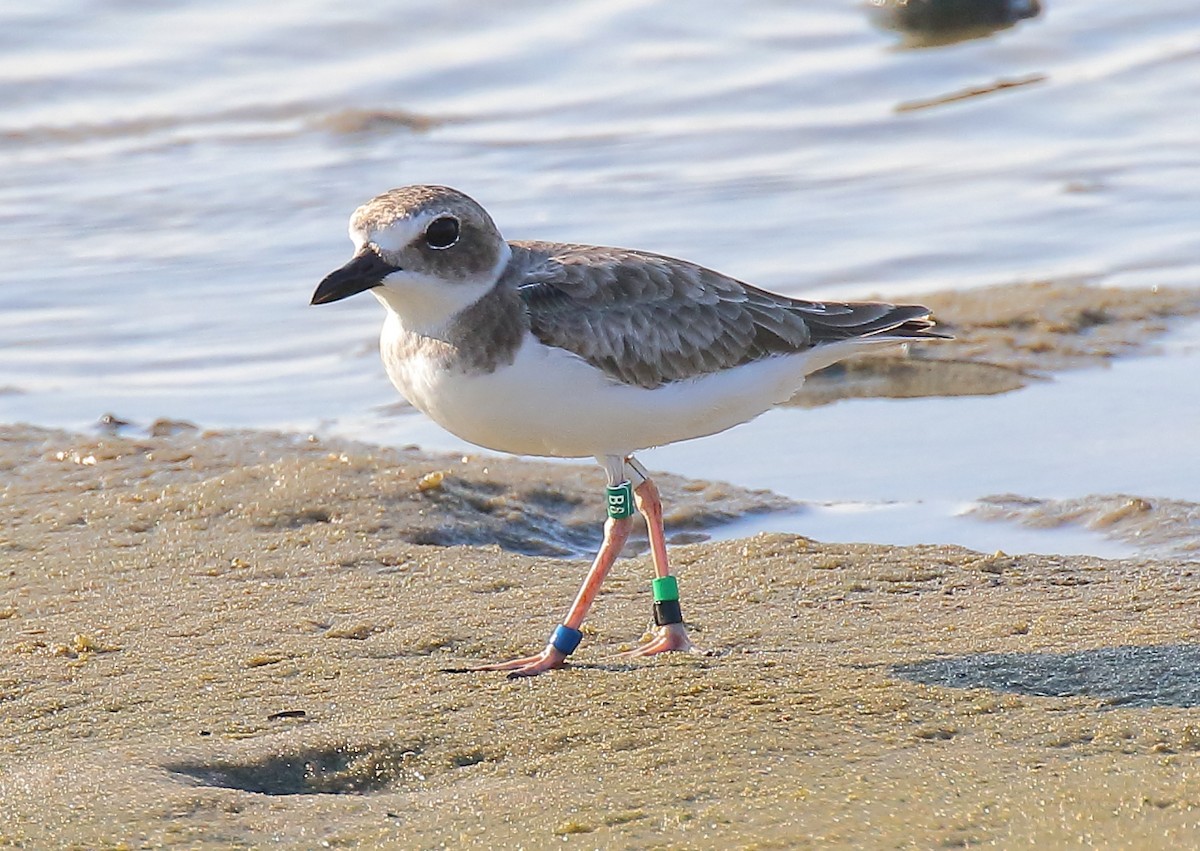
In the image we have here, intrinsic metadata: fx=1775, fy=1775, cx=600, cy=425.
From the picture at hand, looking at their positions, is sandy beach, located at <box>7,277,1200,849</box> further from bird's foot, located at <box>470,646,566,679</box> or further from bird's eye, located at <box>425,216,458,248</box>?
bird's eye, located at <box>425,216,458,248</box>

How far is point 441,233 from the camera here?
16.1 ft

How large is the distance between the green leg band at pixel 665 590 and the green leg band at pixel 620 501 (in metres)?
0.24

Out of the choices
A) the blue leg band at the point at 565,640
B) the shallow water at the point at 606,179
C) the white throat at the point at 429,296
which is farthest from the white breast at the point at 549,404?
the shallow water at the point at 606,179

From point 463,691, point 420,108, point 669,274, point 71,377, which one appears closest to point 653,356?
point 669,274

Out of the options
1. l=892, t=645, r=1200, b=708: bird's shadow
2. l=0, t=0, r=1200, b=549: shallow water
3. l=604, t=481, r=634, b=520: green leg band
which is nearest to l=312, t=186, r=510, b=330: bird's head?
l=604, t=481, r=634, b=520: green leg band

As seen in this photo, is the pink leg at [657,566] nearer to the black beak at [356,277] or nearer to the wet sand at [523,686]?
the wet sand at [523,686]

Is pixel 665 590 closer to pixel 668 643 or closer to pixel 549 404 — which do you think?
pixel 668 643

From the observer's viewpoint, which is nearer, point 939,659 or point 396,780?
point 396,780

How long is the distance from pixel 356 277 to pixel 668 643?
134cm

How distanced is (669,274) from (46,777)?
2456 millimetres

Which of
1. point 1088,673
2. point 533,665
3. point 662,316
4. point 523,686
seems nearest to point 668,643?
point 533,665

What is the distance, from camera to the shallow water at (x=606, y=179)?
8453mm

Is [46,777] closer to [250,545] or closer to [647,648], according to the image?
[647,648]

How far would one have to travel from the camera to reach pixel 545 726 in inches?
169
